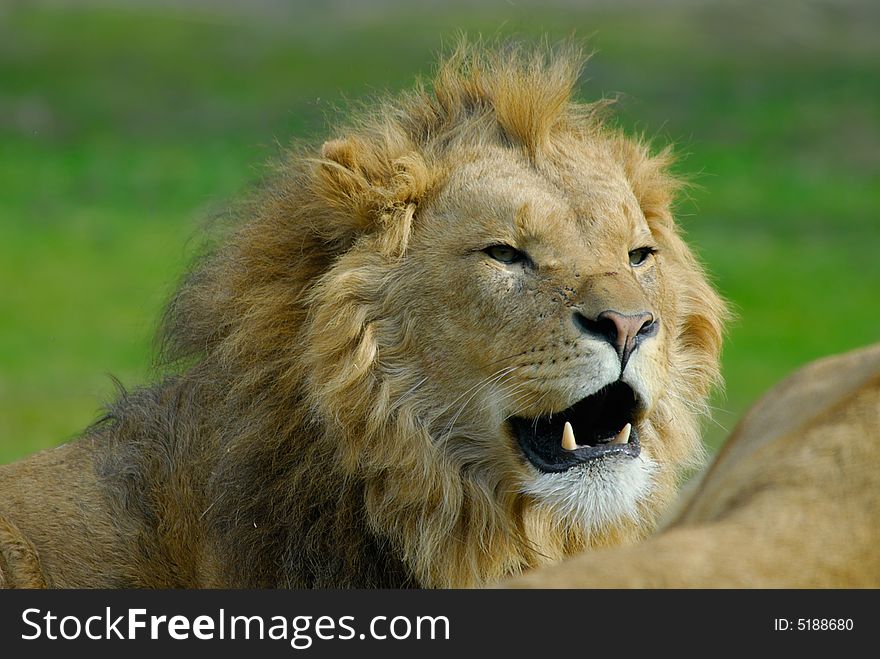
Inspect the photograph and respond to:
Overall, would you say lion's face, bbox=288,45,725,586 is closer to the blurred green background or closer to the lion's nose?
the lion's nose

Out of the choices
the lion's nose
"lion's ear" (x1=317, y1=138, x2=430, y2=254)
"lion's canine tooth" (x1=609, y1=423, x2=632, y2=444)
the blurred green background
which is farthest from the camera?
the blurred green background

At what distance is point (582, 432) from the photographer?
14.1 feet

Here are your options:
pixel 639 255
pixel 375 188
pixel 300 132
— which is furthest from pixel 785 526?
pixel 300 132

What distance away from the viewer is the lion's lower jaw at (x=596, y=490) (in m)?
4.19

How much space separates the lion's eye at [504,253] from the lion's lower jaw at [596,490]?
651 mm

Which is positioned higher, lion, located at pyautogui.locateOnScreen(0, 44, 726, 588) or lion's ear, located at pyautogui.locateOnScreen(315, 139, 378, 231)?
lion's ear, located at pyautogui.locateOnScreen(315, 139, 378, 231)

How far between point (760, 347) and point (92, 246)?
9793 mm

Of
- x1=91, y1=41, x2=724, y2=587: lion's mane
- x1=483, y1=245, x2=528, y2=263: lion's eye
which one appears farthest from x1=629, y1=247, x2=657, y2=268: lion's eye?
x1=483, y1=245, x2=528, y2=263: lion's eye

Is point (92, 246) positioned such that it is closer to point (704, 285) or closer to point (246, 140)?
point (246, 140)

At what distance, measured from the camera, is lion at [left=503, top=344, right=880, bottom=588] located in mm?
2557

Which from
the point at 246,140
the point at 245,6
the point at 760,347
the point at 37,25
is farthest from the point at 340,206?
the point at 245,6

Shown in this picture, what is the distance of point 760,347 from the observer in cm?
1712

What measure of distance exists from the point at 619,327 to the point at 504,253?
20.7 inches

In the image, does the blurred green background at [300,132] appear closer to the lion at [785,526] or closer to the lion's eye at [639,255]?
the lion's eye at [639,255]
